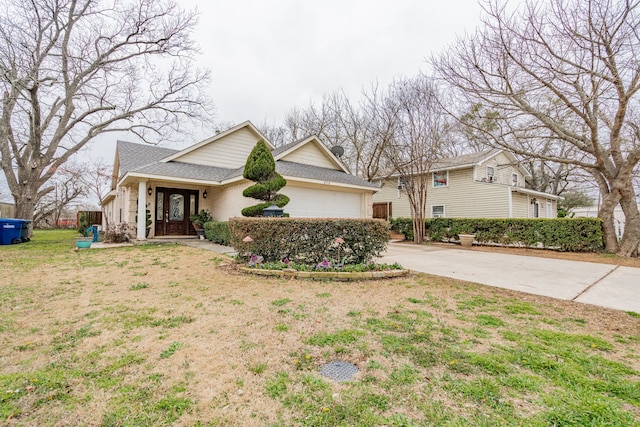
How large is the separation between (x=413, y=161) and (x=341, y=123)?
963cm

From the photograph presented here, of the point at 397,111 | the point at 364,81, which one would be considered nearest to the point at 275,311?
the point at 397,111

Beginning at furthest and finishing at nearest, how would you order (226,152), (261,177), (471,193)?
(471,193)
(226,152)
(261,177)

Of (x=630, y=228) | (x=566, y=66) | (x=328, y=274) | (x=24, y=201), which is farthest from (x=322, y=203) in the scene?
(x=24, y=201)

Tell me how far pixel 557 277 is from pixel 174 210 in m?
14.9

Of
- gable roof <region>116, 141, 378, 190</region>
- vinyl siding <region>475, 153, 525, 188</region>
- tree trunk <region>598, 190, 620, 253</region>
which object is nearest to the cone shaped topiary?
gable roof <region>116, 141, 378, 190</region>

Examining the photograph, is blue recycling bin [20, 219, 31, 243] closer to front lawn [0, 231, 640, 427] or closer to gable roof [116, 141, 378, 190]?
gable roof [116, 141, 378, 190]

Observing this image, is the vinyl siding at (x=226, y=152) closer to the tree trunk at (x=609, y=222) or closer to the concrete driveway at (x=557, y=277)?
the concrete driveway at (x=557, y=277)

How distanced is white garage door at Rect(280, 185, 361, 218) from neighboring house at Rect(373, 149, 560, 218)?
337cm

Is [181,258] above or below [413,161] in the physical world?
below

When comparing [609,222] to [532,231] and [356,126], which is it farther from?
[356,126]

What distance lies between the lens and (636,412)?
190 centimetres

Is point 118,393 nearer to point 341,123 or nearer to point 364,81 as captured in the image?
point 364,81

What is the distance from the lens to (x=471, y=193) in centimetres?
1717

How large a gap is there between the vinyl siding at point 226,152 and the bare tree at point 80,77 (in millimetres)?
6528
